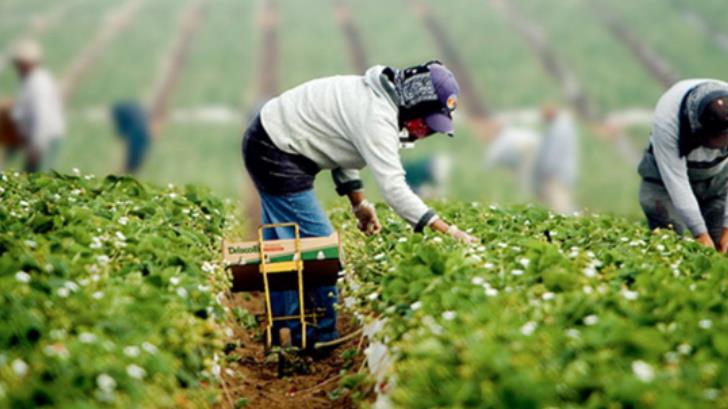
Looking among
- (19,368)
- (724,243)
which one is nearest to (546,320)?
(19,368)

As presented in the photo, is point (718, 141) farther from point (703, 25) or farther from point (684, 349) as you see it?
point (703, 25)

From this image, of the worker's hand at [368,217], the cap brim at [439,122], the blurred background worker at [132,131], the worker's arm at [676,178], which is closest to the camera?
the cap brim at [439,122]

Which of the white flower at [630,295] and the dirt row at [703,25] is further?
the dirt row at [703,25]

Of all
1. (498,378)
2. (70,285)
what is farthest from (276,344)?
(498,378)

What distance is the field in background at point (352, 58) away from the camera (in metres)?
18.7

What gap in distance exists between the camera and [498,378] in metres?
3.13

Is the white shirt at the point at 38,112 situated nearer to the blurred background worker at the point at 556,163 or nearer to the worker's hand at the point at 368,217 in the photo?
the worker's hand at the point at 368,217

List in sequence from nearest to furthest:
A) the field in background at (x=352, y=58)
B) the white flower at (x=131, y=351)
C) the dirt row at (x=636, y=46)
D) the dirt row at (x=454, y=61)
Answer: the white flower at (x=131, y=351) < the field in background at (x=352, y=58) < the dirt row at (x=454, y=61) < the dirt row at (x=636, y=46)

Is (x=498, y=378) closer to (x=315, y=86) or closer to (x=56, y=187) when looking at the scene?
(x=315, y=86)

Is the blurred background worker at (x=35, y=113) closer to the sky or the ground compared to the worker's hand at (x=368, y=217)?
closer to the sky

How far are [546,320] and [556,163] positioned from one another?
11976 mm

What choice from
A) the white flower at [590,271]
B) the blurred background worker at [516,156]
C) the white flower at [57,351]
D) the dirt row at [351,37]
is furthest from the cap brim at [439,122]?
the dirt row at [351,37]

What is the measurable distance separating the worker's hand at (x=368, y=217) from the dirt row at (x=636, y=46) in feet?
58.9

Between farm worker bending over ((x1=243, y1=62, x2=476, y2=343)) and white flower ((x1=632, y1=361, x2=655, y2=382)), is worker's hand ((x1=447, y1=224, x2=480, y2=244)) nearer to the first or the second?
farm worker bending over ((x1=243, y1=62, x2=476, y2=343))
